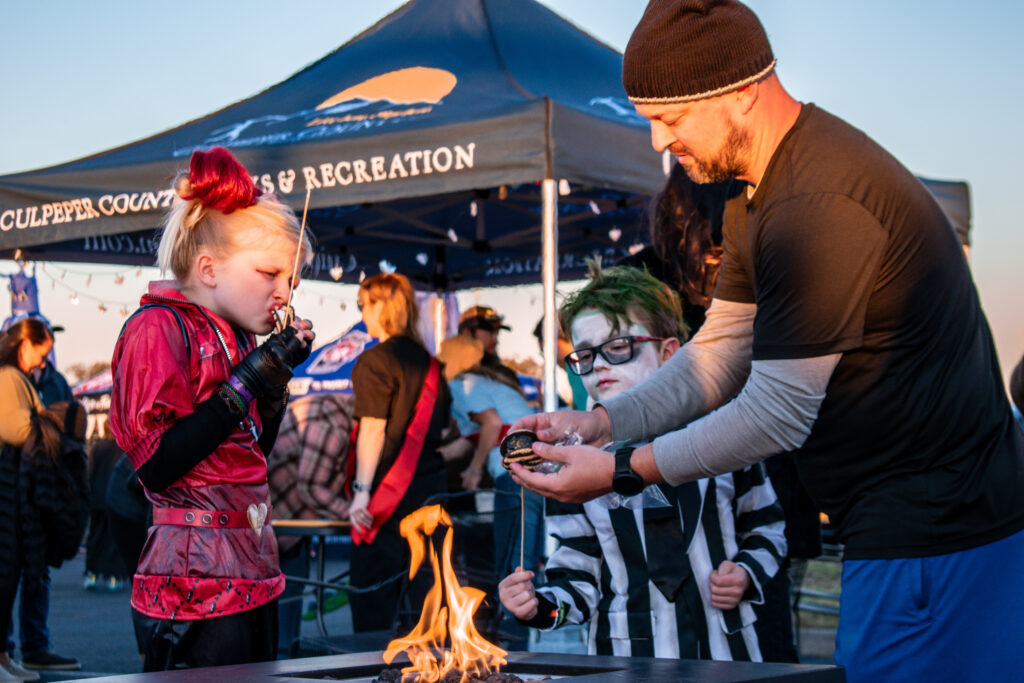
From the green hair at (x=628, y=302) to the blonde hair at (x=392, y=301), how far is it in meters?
2.03

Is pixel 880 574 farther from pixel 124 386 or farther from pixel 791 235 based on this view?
pixel 124 386

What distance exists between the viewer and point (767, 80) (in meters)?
1.92

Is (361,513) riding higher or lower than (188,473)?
lower

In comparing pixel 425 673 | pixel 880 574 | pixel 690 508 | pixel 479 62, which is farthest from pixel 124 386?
pixel 479 62

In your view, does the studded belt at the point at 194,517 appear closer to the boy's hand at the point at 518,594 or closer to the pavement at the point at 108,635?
the boy's hand at the point at 518,594

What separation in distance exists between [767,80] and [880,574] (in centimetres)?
94

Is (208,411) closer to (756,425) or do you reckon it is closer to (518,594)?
(518,594)

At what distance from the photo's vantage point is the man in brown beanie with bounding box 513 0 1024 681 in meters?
1.76

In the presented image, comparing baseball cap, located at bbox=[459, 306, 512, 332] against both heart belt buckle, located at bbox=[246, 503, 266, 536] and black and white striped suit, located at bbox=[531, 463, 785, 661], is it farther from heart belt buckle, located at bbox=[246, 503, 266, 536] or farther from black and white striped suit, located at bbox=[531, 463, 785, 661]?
heart belt buckle, located at bbox=[246, 503, 266, 536]

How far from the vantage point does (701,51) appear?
186 cm

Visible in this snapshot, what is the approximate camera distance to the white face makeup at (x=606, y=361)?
293cm

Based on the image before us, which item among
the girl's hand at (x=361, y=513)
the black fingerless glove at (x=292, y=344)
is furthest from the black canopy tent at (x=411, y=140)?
the black fingerless glove at (x=292, y=344)

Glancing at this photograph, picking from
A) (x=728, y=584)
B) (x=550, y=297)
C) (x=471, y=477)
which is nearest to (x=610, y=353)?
(x=728, y=584)

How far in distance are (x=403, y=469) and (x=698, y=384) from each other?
2.84 m
